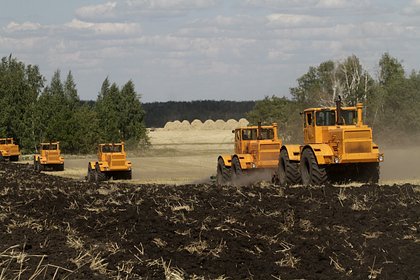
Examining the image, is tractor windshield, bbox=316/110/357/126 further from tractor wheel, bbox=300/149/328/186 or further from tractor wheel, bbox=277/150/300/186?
tractor wheel, bbox=277/150/300/186

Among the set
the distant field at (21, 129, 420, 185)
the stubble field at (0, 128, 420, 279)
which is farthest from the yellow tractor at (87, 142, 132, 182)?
the stubble field at (0, 128, 420, 279)

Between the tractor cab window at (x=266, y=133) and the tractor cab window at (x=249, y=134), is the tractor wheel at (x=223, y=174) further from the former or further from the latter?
the tractor cab window at (x=266, y=133)

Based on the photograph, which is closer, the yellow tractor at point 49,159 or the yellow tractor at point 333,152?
the yellow tractor at point 333,152

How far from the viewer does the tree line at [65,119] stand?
8944cm

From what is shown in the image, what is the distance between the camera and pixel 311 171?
24.1 meters

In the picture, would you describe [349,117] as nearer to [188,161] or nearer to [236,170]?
[236,170]

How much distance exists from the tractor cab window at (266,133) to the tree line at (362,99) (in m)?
39.4

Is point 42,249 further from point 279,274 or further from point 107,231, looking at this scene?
point 279,274

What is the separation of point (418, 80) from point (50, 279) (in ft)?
232

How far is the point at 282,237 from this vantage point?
13.1 meters

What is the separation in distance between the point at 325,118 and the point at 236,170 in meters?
5.85

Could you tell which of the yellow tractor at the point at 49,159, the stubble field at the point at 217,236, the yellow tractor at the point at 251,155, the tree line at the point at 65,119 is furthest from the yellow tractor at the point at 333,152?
the tree line at the point at 65,119

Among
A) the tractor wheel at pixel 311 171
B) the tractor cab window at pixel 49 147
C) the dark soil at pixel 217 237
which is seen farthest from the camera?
the tractor cab window at pixel 49 147

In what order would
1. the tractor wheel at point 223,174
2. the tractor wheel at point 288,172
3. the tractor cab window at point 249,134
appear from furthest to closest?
1. the tractor cab window at point 249,134
2. the tractor wheel at point 223,174
3. the tractor wheel at point 288,172
